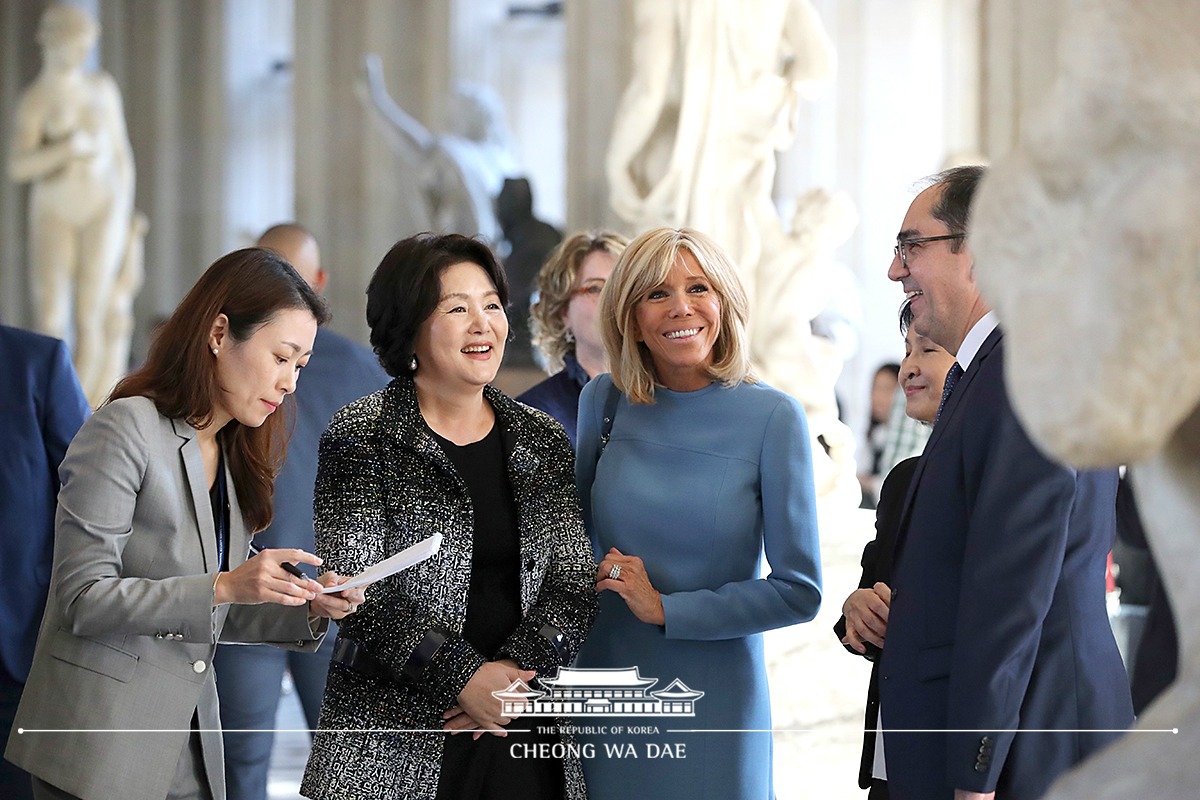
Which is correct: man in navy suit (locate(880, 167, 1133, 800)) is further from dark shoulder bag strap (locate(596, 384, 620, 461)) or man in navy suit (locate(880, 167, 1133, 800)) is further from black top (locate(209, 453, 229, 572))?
black top (locate(209, 453, 229, 572))

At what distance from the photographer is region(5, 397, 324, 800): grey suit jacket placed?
6.61ft

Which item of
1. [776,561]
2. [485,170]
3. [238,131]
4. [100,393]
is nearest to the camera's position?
[776,561]

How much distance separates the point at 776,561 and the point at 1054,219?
5.15 ft

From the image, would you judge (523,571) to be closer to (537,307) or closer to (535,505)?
(535,505)

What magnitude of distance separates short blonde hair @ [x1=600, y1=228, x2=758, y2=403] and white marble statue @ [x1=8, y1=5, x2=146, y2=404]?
30.3 ft

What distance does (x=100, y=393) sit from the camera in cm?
1101

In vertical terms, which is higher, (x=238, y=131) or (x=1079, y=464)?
(x=238, y=131)

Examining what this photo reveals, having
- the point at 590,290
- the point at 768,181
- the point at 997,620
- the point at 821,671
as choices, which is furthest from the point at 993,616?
the point at 768,181

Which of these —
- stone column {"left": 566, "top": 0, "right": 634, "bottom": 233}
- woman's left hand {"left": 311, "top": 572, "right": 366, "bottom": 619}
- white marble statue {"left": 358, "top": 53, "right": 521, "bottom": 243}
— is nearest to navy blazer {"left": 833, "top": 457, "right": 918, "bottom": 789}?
woman's left hand {"left": 311, "top": 572, "right": 366, "bottom": 619}

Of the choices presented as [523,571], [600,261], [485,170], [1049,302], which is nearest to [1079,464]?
[1049,302]

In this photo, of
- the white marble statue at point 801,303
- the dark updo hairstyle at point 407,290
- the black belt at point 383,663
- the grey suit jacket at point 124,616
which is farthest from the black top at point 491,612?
the white marble statue at point 801,303

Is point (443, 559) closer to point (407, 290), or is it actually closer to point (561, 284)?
point (407, 290)

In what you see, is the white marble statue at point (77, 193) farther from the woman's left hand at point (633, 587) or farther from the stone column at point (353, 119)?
the woman's left hand at point (633, 587)

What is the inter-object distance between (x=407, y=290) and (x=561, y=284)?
139 centimetres
